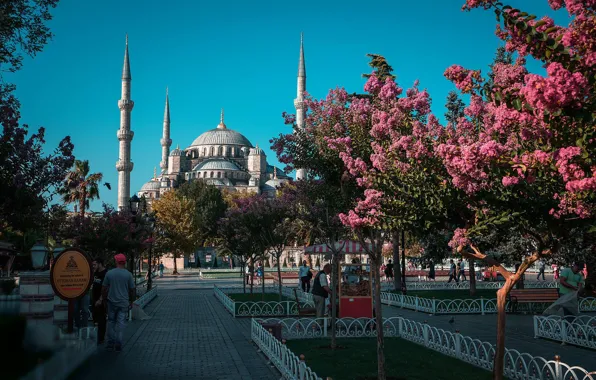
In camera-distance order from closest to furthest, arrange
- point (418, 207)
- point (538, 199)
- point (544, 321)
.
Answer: point (538, 199)
point (418, 207)
point (544, 321)

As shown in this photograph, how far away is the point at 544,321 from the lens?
11867 millimetres

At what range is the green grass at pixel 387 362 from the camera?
8070mm

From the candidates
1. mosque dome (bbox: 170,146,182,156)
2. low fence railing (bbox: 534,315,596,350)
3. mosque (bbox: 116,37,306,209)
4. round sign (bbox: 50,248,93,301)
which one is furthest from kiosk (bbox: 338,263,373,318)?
mosque dome (bbox: 170,146,182,156)

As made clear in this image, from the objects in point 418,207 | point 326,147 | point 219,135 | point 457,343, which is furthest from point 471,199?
point 219,135

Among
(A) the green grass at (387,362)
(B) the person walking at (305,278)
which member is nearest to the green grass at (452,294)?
(B) the person walking at (305,278)

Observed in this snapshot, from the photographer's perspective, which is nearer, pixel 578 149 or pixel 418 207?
pixel 578 149

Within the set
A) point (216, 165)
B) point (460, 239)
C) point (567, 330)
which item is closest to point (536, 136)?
point (460, 239)

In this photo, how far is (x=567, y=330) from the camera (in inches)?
440

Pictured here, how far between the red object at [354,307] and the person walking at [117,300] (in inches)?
207

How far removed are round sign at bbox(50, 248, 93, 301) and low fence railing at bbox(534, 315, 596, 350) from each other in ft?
28.0

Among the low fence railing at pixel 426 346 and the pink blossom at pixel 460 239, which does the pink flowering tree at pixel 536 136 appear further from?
the low fence railing at pixel 426 346

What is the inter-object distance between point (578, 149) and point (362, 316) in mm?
9474

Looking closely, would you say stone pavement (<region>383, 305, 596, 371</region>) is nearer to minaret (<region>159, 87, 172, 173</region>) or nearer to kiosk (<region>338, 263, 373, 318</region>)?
kiosk (<region>338, 263, 373, 318</region>)

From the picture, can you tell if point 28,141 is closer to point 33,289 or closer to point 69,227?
point 33,289
